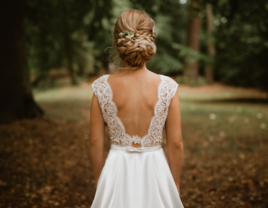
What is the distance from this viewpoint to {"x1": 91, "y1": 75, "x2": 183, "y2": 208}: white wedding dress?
1.93 meters

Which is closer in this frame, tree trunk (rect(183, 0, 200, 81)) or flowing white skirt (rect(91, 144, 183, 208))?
flowing white skirt (rect(91, 144, 183, 208))

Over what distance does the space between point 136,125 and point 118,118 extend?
0.15 meters

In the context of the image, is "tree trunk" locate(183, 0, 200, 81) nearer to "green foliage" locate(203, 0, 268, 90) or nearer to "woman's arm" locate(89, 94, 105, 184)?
"green foliage" locate(203, 0, 268, 90)

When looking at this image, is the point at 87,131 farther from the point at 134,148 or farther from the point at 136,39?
the point at 136,39

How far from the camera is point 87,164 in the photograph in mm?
5352

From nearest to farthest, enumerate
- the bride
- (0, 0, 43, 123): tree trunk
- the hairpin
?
the hairpin → the bride → (0, 0, 43, 123): tree trunk

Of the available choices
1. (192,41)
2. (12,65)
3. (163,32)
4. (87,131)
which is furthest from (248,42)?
(163,32)

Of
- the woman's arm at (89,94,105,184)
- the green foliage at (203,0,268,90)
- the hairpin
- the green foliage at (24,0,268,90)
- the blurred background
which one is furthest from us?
the green foliage at (203,0,268,90)

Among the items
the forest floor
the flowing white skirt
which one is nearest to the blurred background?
the forest floor

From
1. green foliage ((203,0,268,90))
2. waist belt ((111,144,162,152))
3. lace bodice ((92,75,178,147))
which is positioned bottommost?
waist belt ((111,144,162,152))

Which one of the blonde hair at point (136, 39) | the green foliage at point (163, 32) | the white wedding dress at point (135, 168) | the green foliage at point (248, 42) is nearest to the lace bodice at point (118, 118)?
the white wedding dress at point (135, 168)

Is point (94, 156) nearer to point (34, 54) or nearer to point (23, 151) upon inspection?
point (23, 151)

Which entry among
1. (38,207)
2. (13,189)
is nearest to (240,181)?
(38,207)

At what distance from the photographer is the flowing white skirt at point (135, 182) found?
1.94 meters
